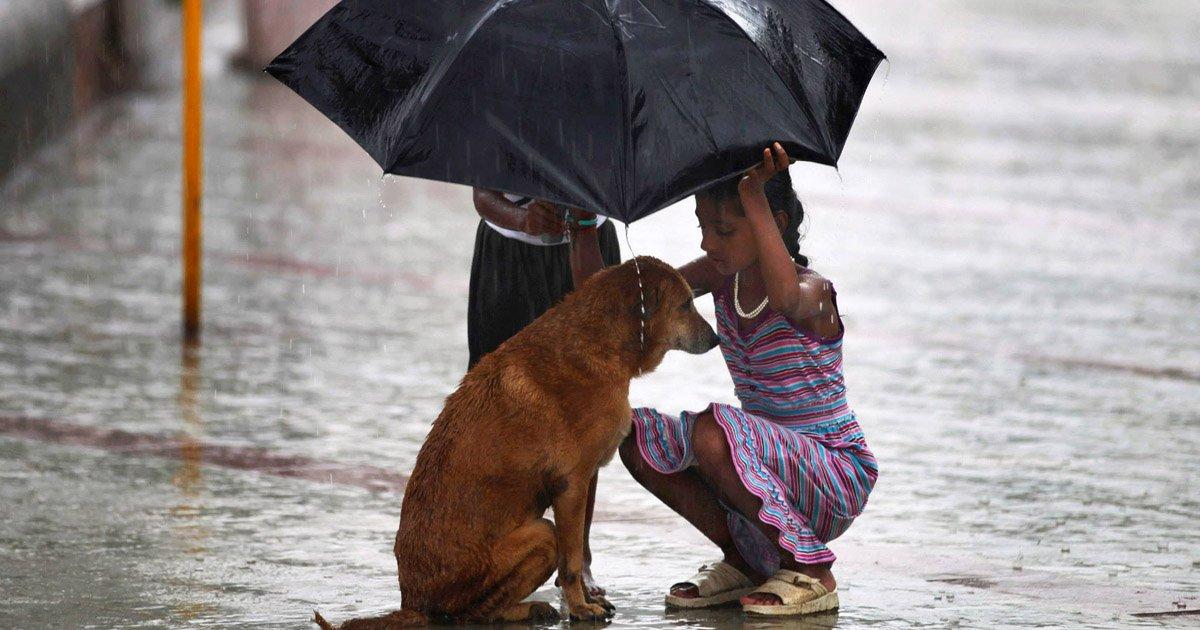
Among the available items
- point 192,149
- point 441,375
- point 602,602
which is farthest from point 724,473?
point 192,149

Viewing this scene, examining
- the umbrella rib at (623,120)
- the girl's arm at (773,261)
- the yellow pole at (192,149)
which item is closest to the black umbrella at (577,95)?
the umbrella rib at (623,120)

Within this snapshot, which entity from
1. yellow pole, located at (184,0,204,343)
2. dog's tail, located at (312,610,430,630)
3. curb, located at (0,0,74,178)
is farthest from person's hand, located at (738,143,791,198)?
curb, located at (0,0,74,178)

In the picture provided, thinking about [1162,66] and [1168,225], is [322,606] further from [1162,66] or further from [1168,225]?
[1162,66]

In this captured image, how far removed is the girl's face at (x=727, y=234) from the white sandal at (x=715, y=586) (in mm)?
900

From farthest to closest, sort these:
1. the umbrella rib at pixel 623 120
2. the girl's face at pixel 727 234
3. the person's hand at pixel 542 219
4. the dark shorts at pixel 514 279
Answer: the dark shorts at pixel 514 279, the person's hand at pixel 542 219, the girl's face at pixel 727 234, the umbrella rib at pixel 623 120

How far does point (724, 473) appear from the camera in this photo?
5379 millimetres

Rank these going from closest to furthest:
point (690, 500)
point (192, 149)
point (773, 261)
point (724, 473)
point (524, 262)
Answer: point (773, 261)
point (724, 473)
point (690, 500)
point (524, 262)
point (192, 149)

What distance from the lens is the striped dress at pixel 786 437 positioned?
213 inches

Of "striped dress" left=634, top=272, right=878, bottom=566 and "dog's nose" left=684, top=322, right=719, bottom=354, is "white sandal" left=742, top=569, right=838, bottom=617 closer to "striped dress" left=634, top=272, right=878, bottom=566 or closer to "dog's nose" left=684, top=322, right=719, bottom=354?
"striped dress" left=634, top=272, right=878, bottom=566

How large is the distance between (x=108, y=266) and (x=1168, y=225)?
7249 millimetres

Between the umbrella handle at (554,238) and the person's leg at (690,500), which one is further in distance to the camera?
the umbrella handle at (554,238)

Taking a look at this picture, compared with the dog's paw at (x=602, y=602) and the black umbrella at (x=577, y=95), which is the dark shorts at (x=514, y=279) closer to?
the black umbrella at (x=577, y=95)

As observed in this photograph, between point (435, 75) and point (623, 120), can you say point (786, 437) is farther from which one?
point (435, 75)

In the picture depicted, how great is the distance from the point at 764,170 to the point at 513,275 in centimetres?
103
